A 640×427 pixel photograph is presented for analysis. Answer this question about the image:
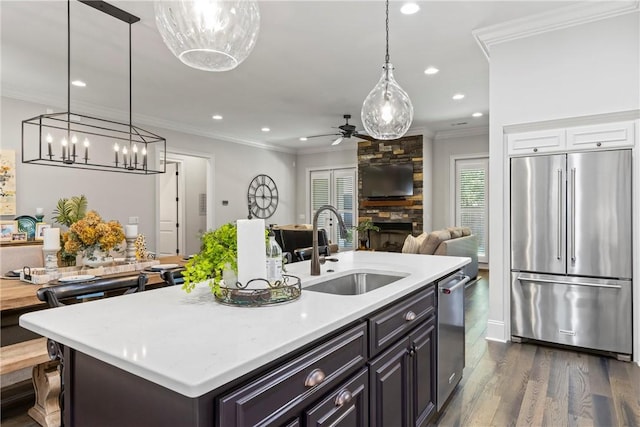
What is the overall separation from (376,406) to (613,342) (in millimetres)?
2650

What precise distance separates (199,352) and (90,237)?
7.74ft

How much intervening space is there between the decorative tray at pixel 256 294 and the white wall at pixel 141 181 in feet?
16.5

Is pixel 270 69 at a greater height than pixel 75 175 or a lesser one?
greater

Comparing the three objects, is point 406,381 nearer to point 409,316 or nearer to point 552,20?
point 409,316

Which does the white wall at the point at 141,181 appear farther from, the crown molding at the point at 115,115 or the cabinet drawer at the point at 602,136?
the cabinet drawer at the point at 602,136

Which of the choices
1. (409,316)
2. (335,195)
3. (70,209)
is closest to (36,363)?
(409,316)

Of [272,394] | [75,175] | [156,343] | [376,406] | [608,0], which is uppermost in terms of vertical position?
[608,0]

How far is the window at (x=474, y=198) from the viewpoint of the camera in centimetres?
773

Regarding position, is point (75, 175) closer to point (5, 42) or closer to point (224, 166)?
point (5, 42)

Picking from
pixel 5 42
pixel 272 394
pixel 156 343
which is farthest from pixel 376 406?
pixel 5 42

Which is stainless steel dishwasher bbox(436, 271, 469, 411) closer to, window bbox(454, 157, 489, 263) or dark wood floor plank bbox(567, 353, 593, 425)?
dark wood floor plank bbox(567, 353, 593, 425)

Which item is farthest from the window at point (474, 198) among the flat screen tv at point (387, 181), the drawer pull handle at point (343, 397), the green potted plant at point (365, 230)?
the drawer pull handle at point (343, 397)

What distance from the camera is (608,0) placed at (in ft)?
9.73

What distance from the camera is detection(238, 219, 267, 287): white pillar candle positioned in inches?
55.4
